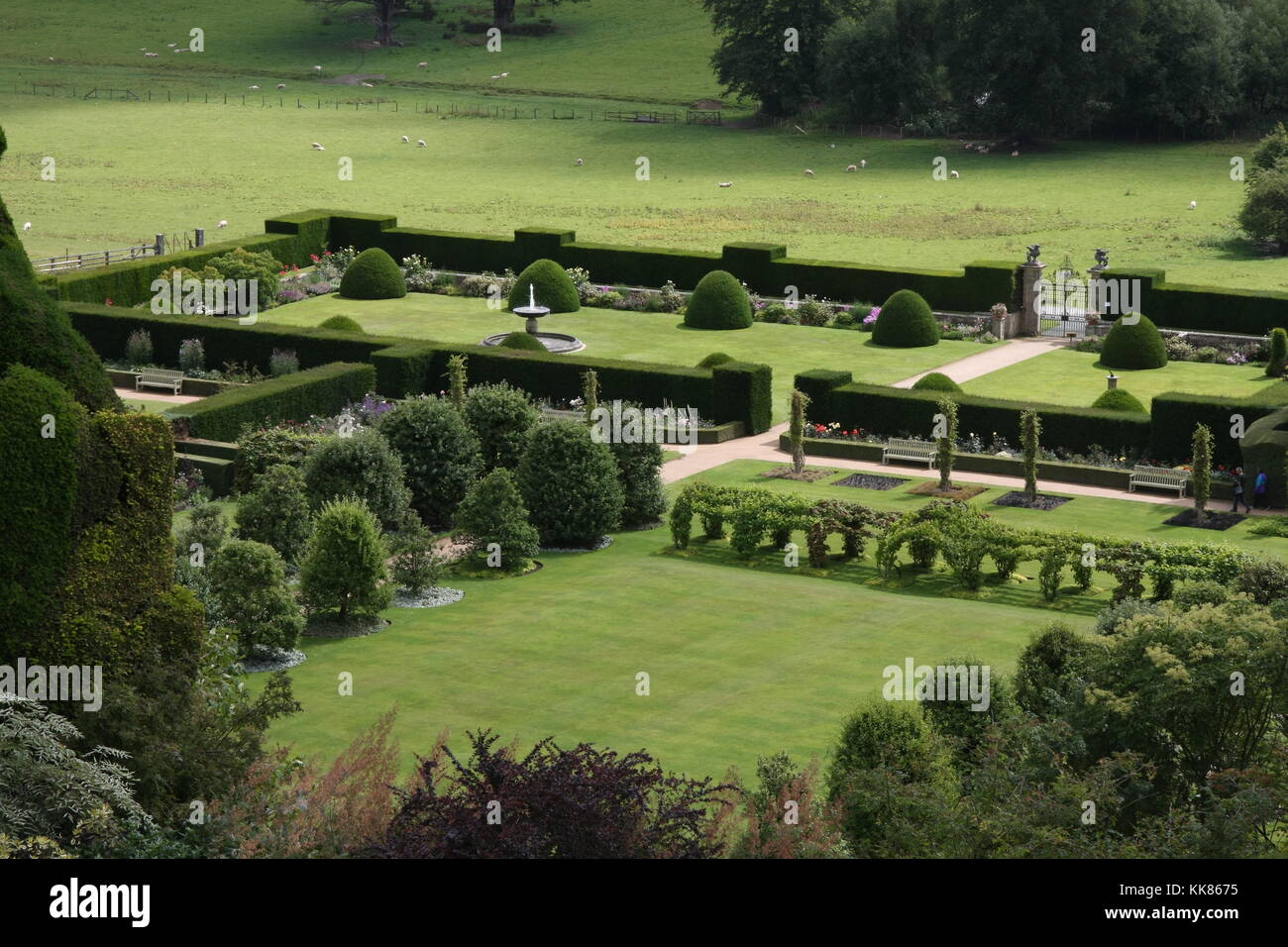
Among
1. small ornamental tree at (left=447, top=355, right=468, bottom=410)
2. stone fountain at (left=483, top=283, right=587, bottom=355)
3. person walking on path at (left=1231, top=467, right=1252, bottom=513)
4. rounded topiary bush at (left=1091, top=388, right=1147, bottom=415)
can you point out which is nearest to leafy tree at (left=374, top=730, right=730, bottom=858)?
person walking on path at (left=1231, top=467, right=1252, bottom=513)

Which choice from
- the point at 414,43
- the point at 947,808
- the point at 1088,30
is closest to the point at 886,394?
the point at 947,808

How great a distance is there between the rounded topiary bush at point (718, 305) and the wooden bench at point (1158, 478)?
1790cm

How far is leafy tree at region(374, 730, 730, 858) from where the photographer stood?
13.0 meters

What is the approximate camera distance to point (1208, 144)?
93.5 meters

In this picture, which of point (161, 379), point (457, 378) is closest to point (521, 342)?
point (457, 378)

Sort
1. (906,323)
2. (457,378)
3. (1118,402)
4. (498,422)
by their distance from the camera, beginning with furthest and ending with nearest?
(906,323), (1118,402), (457,378), (498,422)

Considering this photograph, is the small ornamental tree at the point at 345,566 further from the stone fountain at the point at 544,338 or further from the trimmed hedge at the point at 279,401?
the stone fountain at the point at 544,338

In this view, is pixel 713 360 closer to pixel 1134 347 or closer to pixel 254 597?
pixel 1134 347

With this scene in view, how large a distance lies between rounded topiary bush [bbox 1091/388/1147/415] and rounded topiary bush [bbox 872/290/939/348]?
10.5m

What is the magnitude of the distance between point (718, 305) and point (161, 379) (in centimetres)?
1569

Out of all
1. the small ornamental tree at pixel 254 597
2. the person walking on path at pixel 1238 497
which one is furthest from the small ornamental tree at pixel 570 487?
the person walking on path at pixel 1238 497

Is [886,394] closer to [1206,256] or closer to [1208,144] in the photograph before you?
[1206,256]

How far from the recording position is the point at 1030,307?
168 ft
